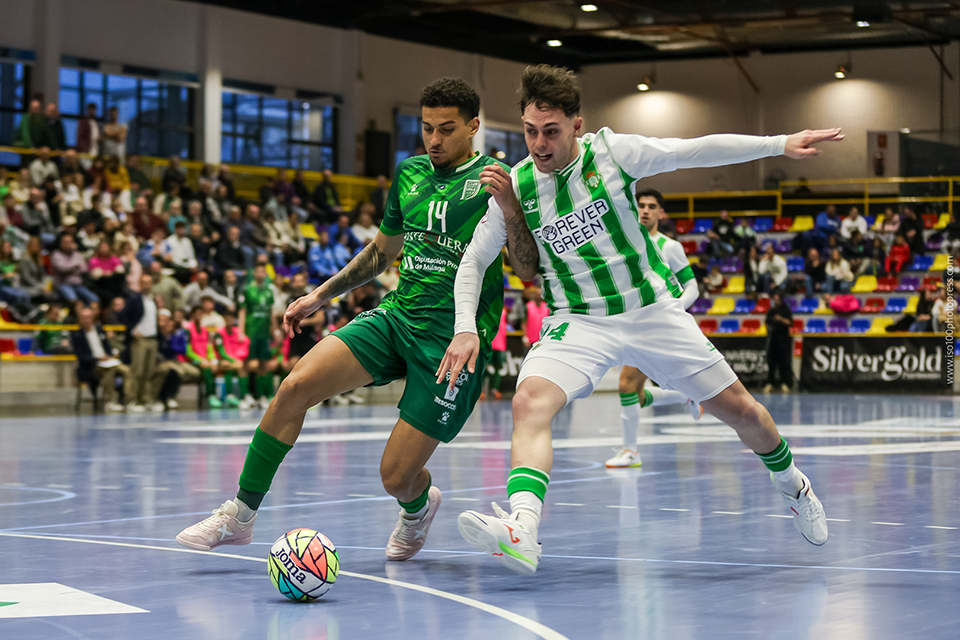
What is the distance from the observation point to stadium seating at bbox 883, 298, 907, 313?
81.5ft

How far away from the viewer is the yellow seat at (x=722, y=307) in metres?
26.3

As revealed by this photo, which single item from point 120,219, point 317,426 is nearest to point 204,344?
point 120,219

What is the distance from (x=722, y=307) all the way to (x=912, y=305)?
13.4ft

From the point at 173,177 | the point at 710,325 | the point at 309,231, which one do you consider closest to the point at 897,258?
the point at 710,325

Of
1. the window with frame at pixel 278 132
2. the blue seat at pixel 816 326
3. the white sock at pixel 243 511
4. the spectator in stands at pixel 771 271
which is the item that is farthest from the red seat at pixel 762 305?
the white sock at pixel 243 511

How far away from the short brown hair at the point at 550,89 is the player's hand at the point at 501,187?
0.94ft

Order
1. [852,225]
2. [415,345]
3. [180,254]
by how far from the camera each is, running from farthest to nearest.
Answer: [852,225], [180,254], [415,345]

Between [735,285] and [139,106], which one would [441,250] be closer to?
[139,106]

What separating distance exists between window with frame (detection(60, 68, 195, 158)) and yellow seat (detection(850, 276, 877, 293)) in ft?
49.3

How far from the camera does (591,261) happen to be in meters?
4.82

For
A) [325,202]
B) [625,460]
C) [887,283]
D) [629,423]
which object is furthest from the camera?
[887,283]

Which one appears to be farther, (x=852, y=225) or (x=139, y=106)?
(x=852, y=225)

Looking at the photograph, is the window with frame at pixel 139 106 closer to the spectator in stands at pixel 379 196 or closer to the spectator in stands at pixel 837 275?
the spectator in stands at pixel 379 196

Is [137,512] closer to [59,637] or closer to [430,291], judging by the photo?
[430,291]
